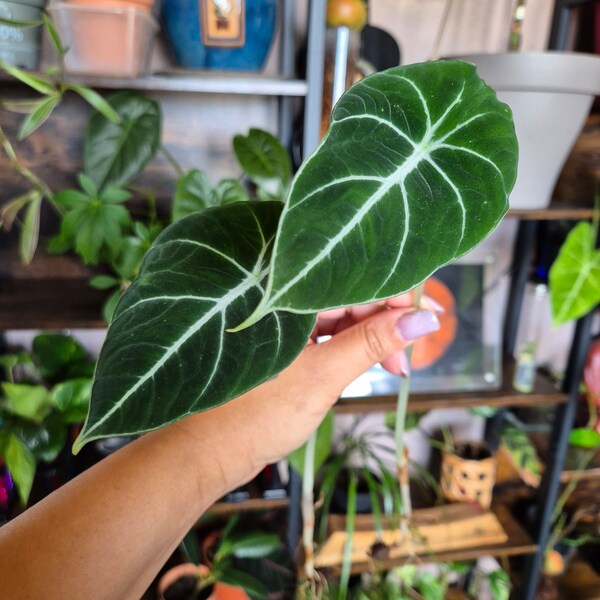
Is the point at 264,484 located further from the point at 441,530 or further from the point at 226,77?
the point at 226,77

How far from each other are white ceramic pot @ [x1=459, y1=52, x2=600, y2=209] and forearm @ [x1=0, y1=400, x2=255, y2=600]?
75 centimetres

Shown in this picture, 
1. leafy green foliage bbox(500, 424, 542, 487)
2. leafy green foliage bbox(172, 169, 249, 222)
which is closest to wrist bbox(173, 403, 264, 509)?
leafy green foliage bbox(172, 169, 249, 222)

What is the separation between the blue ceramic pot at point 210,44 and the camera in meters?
0.93

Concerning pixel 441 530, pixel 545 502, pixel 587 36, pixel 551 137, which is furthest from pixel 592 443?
pixel 587 36

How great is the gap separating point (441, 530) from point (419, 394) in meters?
0.38

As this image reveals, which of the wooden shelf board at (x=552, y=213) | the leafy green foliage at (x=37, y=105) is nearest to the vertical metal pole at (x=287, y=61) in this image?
the leafy green foliage at (x=37, y=105)

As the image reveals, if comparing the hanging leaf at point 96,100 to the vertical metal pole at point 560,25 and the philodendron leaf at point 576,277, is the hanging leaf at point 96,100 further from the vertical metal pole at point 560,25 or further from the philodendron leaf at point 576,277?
the vertical metal pole at point 560,25

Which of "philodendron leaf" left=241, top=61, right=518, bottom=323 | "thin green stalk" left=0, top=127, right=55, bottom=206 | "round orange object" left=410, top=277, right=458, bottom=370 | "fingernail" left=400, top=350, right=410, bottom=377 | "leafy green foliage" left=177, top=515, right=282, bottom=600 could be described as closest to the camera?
"philodendron leaf" left=241, top=61, right=518, bottom=323

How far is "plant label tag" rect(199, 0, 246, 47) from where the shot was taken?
35.7 inches

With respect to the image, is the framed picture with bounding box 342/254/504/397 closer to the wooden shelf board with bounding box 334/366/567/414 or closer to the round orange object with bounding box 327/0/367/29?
the wooden shelf board with bounding box 334/366/567/414

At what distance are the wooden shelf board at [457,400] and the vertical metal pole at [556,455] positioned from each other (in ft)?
0.14

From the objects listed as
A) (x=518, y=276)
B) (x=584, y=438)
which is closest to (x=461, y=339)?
(x=518, y=276)

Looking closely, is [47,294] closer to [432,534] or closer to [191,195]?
[191,195]

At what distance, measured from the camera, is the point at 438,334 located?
1.25m
